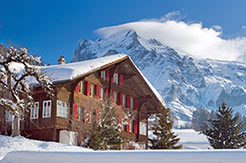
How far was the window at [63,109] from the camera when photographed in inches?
1043

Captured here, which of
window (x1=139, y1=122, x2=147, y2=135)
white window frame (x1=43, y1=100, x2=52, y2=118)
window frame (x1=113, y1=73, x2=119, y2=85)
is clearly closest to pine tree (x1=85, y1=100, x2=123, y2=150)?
white window frame (x1=43, y1=100, x2=52, y2=118)

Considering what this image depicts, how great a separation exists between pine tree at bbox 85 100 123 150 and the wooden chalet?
4.67 ft

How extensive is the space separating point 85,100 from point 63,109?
2.24m

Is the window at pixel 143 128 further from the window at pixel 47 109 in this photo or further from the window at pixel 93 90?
the window at pixel 47 109

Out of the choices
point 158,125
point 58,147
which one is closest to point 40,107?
point 58,147

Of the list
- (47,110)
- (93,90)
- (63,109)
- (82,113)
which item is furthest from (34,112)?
(93,90)

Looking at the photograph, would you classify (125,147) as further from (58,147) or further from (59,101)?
(58,147)

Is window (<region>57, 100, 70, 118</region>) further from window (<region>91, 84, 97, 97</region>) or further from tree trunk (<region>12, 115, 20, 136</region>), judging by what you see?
tree trunk (<region>12, 115, 20, 136</region>)

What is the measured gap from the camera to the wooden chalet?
26.2 m

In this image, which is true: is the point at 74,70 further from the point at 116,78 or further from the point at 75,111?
the point at 116,78

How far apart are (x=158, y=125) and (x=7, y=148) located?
15.7 m

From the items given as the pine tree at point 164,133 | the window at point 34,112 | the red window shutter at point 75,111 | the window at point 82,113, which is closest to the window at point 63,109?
the red window shutter at point 75,111

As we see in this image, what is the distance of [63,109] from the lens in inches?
1059

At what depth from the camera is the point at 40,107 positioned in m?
26.9
